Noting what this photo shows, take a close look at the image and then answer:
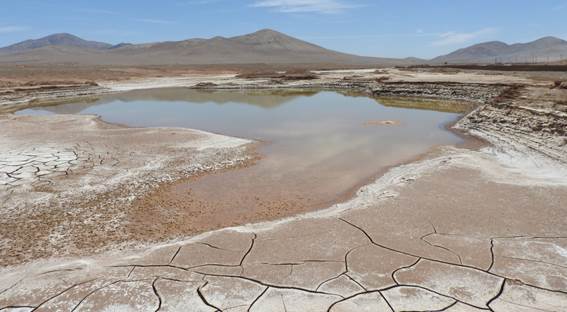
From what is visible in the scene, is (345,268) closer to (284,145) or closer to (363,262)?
(363,262)

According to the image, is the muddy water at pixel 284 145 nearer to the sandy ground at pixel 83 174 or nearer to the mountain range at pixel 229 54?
the sandy ground at pixel 83 174

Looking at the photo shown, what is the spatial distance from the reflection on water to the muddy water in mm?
20

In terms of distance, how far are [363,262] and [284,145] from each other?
6904 millimetres

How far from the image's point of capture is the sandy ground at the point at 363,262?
4.02 m

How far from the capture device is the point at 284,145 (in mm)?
11320

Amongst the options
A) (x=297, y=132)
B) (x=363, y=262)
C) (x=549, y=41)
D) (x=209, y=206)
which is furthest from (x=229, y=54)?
(x=549, y=41)

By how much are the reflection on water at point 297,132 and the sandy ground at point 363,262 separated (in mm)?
Answer: 1362

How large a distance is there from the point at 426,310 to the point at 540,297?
111 centimetres

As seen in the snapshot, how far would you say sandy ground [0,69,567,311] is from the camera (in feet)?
13.2

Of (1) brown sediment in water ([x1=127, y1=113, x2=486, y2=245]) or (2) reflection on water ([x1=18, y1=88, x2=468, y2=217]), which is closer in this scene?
(1) brown sediment in water ([x1=127, y1=113, x2=486, y2=245])

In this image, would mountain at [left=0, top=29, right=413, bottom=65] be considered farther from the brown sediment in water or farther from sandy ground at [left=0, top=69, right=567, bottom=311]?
sandy ground at [left=0, top=69, right=567, bottom=311]

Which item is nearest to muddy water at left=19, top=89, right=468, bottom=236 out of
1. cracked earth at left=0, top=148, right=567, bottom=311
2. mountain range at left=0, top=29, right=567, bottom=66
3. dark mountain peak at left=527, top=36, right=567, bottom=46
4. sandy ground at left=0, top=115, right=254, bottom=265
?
sandy ground at left=0, top=115, right=254, bottom=265

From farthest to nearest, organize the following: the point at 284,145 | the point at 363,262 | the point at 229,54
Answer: the point at 229,54, the point at 284,145, the point at 363,262

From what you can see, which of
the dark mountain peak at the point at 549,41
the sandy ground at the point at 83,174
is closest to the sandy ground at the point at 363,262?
the sandy ground at the point at 83,174
